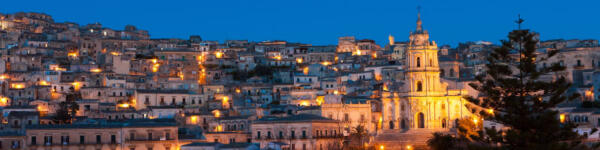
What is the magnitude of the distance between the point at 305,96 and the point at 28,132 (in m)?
35.4

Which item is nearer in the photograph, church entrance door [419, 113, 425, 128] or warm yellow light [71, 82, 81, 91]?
church entrance door [419, 113, 425, 128]

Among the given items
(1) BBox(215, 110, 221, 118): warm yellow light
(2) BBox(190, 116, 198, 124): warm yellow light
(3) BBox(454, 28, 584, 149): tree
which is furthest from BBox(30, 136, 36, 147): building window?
(3) BBox(454, 28, 584, 149): tree

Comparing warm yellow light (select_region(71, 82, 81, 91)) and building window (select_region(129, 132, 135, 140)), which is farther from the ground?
warm yellow light (select_region(71, 82, 81, 91))

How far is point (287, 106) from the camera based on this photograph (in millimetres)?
88875

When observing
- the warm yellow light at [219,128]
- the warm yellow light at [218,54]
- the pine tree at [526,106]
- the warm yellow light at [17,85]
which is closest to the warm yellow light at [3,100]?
the warm yellow light at [17,85]

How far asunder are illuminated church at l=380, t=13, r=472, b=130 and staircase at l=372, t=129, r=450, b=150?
6.84ft

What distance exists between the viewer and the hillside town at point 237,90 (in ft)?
229

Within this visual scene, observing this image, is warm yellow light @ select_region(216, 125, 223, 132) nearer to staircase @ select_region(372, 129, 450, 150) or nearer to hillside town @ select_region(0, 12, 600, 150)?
hillside town @ select_region(0, 12, 600, 150)

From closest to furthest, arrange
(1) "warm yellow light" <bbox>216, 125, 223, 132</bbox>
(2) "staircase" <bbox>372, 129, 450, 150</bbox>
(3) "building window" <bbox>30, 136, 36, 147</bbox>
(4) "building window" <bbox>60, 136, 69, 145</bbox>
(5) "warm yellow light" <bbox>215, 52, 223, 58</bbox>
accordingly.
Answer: (3) "building window" <bbox>30, 136, 36, 147</bbox>, (4) "building window" <bbox>60, 136, 69, 145</bbox>, (2) "staircase" <bbox>372, 129, 450, 150</bbox>, (1) "warm yellow light" <bbox>216, 125, 223, 132</bbox>, (5) "warm yellow light" <bbox>215, 52, 223, 58</bbox>

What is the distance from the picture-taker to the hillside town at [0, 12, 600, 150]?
6975cm

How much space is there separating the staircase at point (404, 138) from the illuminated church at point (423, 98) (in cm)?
208

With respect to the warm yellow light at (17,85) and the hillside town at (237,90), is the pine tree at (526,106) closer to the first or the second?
the hillside town at (237,90)

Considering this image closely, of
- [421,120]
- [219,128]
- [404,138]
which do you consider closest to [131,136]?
[219,128]

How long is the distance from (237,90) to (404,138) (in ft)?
121
